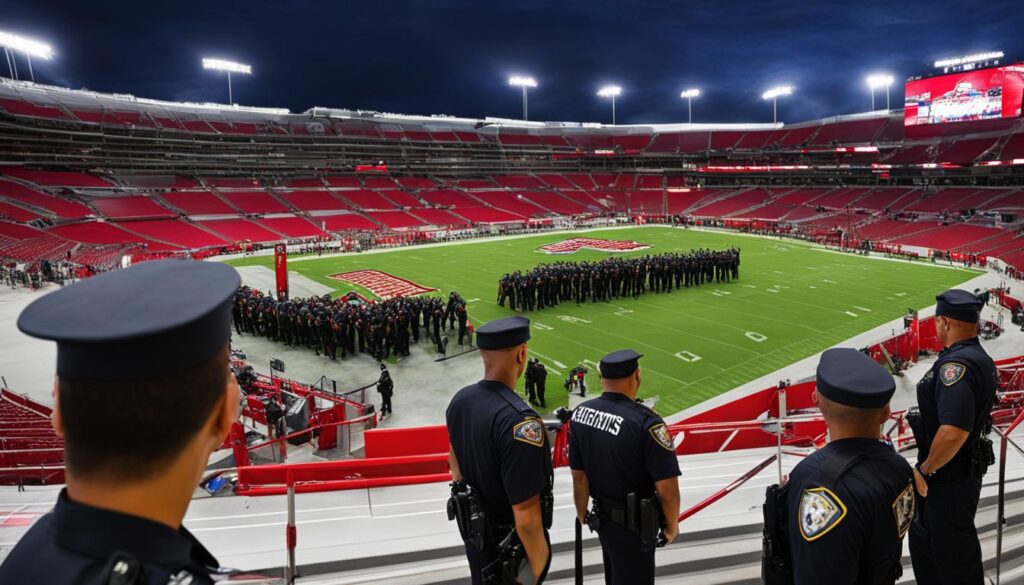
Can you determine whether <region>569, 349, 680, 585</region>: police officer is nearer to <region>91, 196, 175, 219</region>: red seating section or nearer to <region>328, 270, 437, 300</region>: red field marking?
<region>328, 270, 437, 300</region>: red field marking

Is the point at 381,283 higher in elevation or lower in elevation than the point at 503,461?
lower

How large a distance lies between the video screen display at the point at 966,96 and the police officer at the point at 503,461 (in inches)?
2255

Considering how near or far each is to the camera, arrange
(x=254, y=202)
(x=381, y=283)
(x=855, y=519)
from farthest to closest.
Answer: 1. (x=254, y=202)
2. (x=381, y=283)
3. (x=855, y=519)

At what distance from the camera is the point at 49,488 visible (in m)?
5.68

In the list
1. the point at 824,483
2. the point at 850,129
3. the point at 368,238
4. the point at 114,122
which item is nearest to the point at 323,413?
the point at 824,483

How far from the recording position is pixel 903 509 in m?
2.32

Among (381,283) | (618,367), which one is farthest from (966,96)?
(618,367)

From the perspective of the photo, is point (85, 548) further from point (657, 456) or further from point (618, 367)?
point (618, 367)

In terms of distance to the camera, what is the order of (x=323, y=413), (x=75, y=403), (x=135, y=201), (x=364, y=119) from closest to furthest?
(x=75, y=403), (x=323, y=413), (x=135, y=201), (x=364, y=119)

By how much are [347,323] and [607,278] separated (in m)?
10.8

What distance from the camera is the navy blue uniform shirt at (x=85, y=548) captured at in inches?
38.5

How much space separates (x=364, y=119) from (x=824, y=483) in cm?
7235

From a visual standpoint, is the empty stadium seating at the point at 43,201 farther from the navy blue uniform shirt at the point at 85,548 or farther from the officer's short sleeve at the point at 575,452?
the navy blue uniform shirt at the point at 85,548

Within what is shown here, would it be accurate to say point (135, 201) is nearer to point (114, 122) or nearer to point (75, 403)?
point (114, 122)
